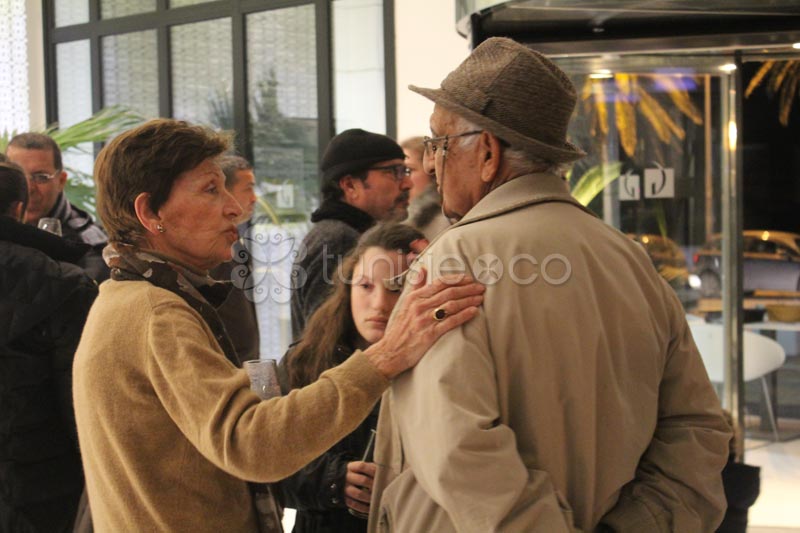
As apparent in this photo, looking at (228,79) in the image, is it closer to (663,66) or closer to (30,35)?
(30,35)

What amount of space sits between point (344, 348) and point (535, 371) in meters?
0.97

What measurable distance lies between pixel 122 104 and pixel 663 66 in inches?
175

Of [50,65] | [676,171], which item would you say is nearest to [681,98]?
[676,171]

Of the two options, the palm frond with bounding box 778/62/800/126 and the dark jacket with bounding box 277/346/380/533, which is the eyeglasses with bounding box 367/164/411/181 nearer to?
the dark jacket with bounding box 277/346/380/533

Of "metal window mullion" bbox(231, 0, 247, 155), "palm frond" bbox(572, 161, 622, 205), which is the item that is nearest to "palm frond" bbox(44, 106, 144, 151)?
"metal window mullion" bbox(231, 0, 247, 155)

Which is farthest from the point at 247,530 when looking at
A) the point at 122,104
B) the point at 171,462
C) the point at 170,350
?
the point at 122,104

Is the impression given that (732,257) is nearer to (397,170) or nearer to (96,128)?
(397,170)

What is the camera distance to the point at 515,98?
1.60 metres

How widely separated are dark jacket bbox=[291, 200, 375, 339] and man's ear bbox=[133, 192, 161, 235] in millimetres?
1272

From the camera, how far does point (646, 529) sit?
163 cm

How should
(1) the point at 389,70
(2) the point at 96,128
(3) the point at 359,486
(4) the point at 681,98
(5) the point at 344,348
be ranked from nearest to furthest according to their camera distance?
(3) the point at 359,486
(5) the point at 344,348
(4) the point at 681,98
(1) the point at 389,70
(2) the point at 96,128

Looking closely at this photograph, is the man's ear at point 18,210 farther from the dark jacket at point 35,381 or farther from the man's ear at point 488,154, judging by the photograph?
the man's ear at point 488,154

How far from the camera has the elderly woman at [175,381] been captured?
1584mm

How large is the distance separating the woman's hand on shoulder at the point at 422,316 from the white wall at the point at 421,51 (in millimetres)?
3902
